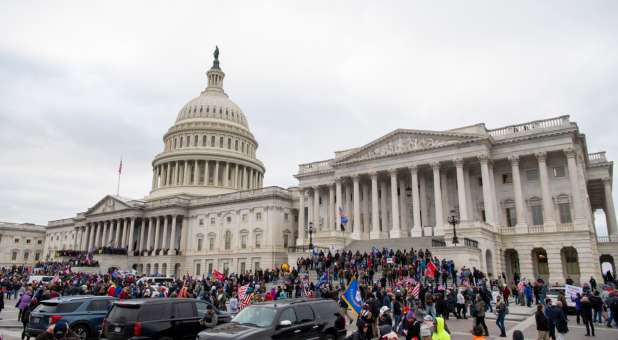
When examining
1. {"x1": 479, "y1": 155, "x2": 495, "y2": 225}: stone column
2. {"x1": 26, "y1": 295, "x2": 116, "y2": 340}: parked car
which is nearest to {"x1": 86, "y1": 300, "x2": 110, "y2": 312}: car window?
{"x1": 26, "y1": 295, "x2": 116, "y2": 340}: parked car

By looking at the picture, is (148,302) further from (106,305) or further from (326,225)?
(326,225)

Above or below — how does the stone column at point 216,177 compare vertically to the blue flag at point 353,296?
above

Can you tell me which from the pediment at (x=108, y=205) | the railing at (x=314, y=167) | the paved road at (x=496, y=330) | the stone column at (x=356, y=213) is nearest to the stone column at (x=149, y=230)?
the pediment at (x=108, y=205)

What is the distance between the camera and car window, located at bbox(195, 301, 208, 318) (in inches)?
569

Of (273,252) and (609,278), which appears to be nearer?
(609,278)

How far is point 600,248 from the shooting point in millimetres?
44688

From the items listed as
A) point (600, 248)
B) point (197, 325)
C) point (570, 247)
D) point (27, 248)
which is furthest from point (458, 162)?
point (27, 248)

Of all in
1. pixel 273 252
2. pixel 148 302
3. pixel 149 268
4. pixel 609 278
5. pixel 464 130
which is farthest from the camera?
pixel 149 268

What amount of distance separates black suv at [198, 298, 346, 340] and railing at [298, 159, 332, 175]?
148ft

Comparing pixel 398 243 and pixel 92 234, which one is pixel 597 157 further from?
pixel 92 234

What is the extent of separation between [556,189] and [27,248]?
116714 mm

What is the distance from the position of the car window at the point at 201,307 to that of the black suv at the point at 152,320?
0.16 metres

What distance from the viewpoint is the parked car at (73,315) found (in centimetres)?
1519

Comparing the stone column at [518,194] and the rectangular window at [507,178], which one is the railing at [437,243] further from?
the rectangular window at [507,178]
